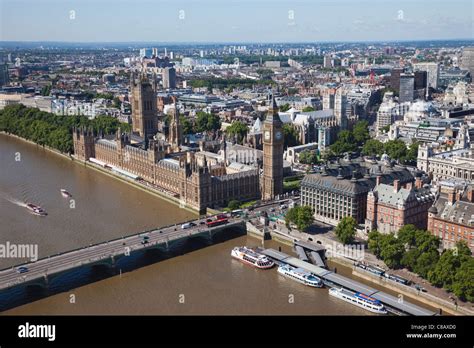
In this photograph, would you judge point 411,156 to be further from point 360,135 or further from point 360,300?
point 360,300

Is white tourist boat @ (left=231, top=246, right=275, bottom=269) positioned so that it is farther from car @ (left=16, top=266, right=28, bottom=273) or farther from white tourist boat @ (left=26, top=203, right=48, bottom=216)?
white tourist boat @ (left=26, top=203, right=48, bottom=216)

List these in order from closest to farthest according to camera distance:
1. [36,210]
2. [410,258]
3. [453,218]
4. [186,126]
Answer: [410,258] < [453,218] < [36,210] < [186,126]

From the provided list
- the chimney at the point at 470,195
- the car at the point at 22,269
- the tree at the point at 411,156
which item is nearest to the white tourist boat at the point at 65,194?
the car at the point at 22,269

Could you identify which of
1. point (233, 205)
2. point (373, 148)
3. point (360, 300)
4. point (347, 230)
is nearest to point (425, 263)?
point (360, 300)

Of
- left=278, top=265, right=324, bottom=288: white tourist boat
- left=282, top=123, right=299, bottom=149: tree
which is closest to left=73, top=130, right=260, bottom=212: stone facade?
left=278, top=265, right=324, bottom=288: white tourist boat

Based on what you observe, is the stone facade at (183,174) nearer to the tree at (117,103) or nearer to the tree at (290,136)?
the tree at (290,136)
